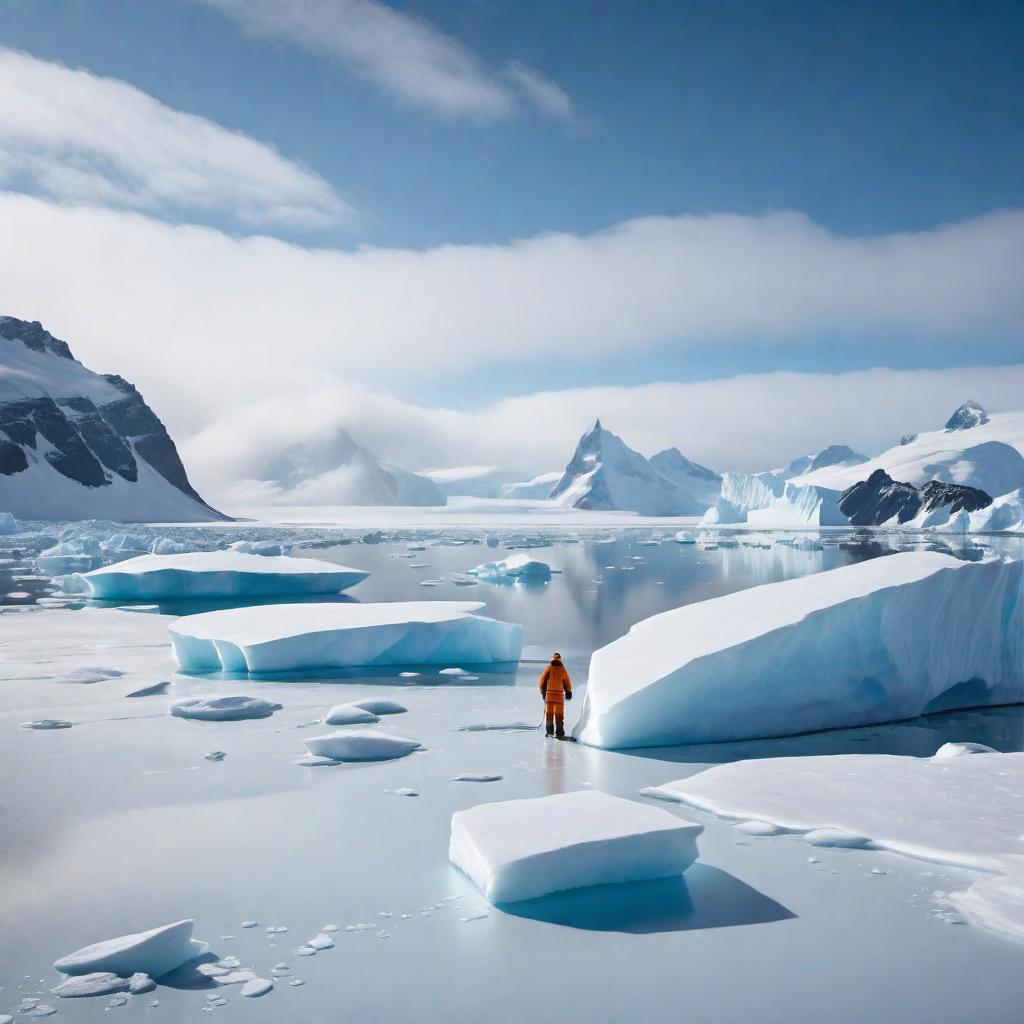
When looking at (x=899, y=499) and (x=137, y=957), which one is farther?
(x=899, y=499)

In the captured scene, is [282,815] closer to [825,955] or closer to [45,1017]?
[45,1017]

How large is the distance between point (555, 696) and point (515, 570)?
18432mm

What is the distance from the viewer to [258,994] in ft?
11.2

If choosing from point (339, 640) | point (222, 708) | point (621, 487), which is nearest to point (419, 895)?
point (222, 708)

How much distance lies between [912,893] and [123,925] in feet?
12.1

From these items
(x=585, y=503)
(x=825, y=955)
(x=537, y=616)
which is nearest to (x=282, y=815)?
(x=825, y=955)

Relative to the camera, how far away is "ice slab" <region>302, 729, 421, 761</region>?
6879 millimetres

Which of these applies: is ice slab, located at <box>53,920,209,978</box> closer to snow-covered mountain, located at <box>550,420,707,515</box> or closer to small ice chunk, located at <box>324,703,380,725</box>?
small ice chunk, located at <box>324,703,380,725</box>

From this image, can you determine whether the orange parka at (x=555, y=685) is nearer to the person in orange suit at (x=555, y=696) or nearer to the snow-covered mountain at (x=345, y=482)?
the person in orange suit at (x=555, y=696)

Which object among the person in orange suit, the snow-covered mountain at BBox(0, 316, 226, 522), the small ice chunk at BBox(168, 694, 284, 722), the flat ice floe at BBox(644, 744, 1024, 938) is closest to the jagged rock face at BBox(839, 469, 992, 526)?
the snow-covered mountain at BBox(0, 316, 226, 522)

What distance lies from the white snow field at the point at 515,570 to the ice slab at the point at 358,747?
60.0 ft

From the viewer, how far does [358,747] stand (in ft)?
22.7

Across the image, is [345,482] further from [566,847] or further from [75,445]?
[566,847]

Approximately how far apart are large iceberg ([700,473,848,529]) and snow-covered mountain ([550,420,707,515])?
61804mm
